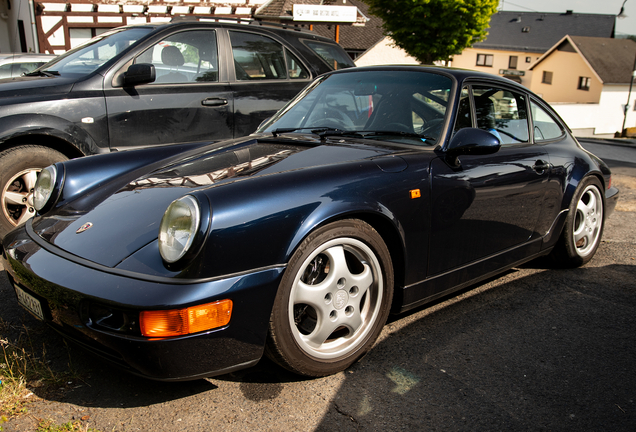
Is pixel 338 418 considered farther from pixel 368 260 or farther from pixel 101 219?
pixel 101 219

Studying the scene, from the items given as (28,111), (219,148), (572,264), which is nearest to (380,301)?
(219,148)

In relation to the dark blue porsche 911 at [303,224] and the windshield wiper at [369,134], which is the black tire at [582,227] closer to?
the dark blue porsche 911 at [303,224]

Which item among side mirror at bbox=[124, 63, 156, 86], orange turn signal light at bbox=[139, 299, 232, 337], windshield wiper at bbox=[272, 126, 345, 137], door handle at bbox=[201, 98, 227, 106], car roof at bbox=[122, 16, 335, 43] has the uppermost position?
→ car roof at bbox=[122, 16, 335, 43]

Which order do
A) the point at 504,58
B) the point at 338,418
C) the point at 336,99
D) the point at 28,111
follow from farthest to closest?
1. the point at 504,58
2. the point at 28,111
3. the point at 336,99
4. the point at 338,418

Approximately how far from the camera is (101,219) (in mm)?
2436

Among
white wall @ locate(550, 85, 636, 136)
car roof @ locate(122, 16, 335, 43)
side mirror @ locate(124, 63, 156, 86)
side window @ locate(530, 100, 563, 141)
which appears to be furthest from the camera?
white wall @ locate(550, 85, 636, 136)

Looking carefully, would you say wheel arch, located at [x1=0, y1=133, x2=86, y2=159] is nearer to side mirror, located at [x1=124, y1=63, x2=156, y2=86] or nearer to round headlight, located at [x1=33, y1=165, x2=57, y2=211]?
side mirror, located at [x1=124, y1=63, x2=156, y2=86]

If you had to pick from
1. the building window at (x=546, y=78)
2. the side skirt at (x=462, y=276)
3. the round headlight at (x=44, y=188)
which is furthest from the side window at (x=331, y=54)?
the building window at (x=546, y=78)

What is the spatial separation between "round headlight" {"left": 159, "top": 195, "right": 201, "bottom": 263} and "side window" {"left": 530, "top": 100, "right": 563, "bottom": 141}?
104 inches

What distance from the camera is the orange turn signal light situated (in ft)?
6.18

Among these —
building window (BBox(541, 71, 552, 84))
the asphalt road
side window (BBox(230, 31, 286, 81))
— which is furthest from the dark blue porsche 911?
building window (BBox(541, 71, 552, 84))

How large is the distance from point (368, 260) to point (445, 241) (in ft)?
1.78

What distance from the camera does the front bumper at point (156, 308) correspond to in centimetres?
191

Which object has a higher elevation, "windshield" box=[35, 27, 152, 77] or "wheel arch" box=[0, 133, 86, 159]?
"windshield" box=[35, 27, 152, 77]
